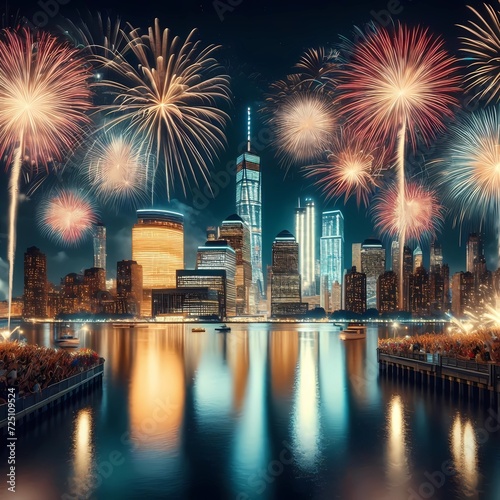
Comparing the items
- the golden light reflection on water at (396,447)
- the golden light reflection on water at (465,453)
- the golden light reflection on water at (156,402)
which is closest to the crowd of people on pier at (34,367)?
the golden light reflection on water at (156,402)

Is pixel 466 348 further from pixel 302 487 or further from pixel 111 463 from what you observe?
pixel 111 463

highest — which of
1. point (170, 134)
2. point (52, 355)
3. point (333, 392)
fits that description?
point (170, 134)

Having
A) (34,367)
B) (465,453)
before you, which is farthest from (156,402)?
(465,453)

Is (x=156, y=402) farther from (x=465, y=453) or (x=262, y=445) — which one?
(x=465, y=453)

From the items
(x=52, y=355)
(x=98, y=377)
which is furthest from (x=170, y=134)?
(x=98, y=377)

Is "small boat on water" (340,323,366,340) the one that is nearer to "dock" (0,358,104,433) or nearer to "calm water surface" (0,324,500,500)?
"calm water surface" (0,324,500,500)

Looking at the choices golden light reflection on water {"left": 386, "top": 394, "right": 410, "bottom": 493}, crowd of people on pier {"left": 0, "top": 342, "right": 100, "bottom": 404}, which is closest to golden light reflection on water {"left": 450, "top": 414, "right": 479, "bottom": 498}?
golden light reflection on water {"left": 386, "top": 394, "right": 410, "bottom": 493}
